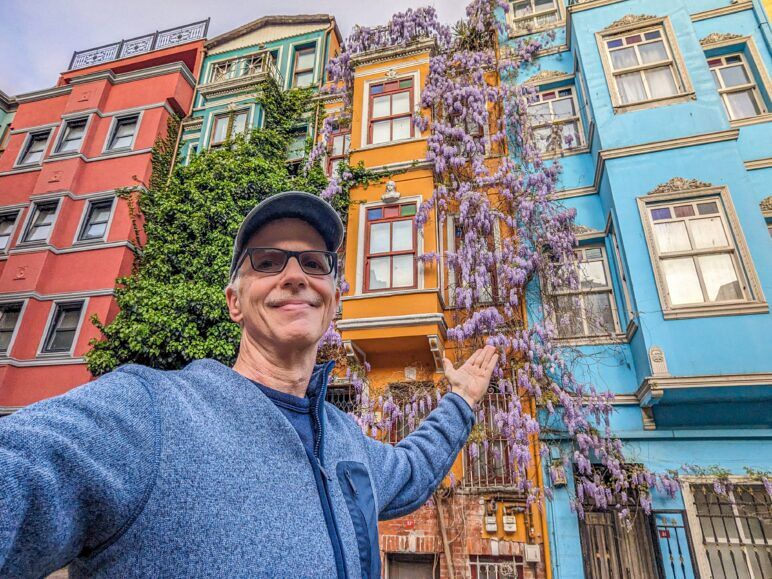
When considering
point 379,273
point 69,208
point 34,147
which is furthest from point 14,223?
point 379,273

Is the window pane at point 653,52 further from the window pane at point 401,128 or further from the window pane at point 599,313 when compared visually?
the window pane at point 401,128

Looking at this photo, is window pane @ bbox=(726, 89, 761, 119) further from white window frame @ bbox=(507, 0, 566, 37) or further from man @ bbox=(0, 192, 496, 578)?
man @ bbox=(0, 192, 496, 578)

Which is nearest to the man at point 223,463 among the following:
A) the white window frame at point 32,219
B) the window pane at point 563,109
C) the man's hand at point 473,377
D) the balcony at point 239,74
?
the man's hand at point 473,377

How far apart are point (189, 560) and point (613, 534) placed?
830cm

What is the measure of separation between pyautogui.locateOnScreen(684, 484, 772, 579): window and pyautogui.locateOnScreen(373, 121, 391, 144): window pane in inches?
386

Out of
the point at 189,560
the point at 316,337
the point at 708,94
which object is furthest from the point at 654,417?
the point at 189,560

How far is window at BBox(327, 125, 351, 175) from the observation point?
41.9 ft

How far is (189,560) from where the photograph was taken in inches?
35.7

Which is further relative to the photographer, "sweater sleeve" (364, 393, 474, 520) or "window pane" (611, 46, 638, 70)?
"window pane" (611, 46, 638, 70)

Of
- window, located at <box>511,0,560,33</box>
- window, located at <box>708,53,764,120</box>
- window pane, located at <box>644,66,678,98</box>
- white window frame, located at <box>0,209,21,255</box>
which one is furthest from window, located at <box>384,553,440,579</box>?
white window frame, located at <box>0,209,21,255</box>

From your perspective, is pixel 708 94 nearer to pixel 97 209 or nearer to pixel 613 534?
pixel 613 534

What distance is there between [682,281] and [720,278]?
55cm

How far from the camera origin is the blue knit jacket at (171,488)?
73 cm

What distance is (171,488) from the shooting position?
921 millimetres
